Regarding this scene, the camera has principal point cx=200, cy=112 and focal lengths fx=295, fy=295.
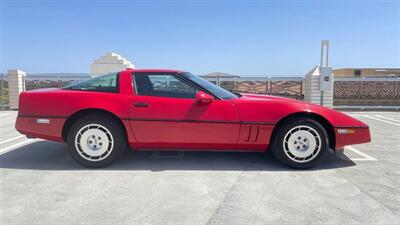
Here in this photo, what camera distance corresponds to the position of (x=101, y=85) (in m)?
3.96

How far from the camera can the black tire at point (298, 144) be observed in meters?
Answer: 3.78

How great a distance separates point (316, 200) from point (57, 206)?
2457 mm

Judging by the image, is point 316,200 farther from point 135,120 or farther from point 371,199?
point 135,120

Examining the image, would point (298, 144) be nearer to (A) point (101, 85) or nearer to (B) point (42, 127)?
(A) point (101, 85)

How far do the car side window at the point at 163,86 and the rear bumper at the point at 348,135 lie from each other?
6.37 feet

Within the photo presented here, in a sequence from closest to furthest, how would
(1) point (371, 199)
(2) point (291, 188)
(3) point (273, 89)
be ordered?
(1) point (371, 199), (2) point (291, 188), (3) point (273, 89)

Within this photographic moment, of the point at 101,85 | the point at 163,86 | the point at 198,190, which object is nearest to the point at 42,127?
the point at 101,85

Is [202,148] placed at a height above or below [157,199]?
above

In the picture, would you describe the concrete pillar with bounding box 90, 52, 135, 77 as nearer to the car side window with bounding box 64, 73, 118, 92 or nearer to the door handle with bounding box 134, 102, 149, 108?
the car side window with bounding box 64, 73, 118, 92

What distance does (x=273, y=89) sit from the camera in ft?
38.8

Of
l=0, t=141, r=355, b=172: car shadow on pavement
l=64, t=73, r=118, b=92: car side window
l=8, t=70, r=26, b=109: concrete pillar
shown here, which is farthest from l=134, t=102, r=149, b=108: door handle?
l=8, t=70, r=26, b=109: concrete pillar

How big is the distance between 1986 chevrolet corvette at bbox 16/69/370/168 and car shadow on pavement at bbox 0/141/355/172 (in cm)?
25

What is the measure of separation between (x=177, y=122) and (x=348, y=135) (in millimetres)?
2219

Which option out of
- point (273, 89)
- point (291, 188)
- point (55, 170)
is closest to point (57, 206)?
point (55, 170)
